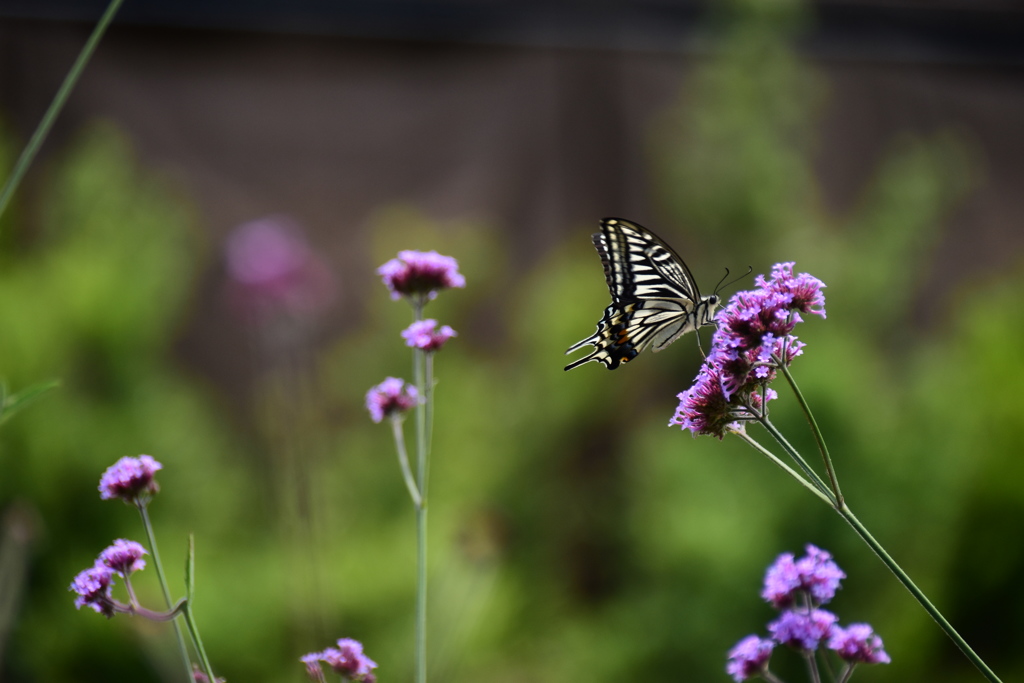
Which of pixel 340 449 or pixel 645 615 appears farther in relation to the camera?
pixel 340 449

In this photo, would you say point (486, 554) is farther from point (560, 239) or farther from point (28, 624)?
point (560, 239)

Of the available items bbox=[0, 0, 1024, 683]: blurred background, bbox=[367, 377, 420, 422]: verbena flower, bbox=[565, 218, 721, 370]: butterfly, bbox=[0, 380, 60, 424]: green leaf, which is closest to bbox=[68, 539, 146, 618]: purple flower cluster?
bbox=[0, 380, 60, 424]: green leaf

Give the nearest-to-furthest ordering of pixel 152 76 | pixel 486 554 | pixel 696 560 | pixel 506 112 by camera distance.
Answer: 1. pixel 486 554
2. pixel 696 560
3. pixel 152 76
4. pixel 506 112

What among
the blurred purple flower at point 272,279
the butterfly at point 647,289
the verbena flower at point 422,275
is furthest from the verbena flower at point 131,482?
the blurred purple flower at point 272,279

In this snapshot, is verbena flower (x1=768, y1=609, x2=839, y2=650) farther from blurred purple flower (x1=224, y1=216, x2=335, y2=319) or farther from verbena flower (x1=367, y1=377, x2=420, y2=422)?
blurred purple flower (x1=224, y1=216, x2=335, y2=319)

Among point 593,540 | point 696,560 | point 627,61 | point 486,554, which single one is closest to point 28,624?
point 486,554

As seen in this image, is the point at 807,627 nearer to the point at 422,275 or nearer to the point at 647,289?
the point at 422,275

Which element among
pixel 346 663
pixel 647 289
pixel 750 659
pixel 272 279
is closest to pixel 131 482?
pixel 346 663
